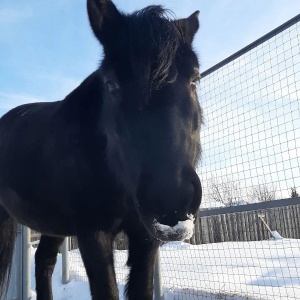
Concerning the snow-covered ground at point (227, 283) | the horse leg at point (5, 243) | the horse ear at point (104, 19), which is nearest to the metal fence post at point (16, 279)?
the snow-covered ground at point (227, 283)

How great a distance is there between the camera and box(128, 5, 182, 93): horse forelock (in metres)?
2.19

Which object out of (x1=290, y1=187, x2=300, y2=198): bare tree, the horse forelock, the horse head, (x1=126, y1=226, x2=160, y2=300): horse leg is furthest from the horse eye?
(x1=290, y1=187, x2=300, y2=198): bare tree

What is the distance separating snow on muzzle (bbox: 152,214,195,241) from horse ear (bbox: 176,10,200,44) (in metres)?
1.42

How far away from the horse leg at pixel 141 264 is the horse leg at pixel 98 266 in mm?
350

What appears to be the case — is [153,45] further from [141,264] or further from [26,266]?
[26,266]

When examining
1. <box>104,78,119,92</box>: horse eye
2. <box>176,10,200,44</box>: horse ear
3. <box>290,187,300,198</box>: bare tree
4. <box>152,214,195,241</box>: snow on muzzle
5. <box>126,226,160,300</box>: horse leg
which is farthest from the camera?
<box>290,187,300,198</box>: bare tree

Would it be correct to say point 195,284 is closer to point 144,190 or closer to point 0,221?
point 0,221

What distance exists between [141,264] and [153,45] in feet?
5.46

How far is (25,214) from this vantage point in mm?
3480

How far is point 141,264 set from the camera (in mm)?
2982

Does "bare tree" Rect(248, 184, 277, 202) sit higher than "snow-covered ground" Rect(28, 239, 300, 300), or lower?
higher

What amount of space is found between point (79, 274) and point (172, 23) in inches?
207

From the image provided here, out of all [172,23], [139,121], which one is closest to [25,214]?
[139,121]

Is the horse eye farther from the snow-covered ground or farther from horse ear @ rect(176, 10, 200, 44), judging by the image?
the snow-covered ground
